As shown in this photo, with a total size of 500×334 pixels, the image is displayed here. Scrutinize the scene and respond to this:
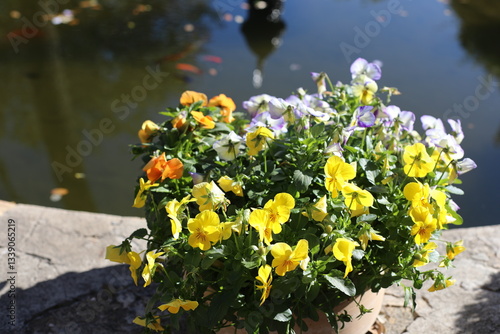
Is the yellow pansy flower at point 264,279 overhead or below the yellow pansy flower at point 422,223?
below

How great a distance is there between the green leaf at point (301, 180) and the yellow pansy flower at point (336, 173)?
0.26ft

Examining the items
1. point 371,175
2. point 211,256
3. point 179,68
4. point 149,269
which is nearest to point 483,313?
point 371,175

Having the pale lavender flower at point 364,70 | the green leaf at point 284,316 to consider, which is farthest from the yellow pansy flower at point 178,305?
the pale lavender flower at point 364,70

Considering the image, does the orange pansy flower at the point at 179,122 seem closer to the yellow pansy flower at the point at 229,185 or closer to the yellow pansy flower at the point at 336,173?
the yellow pansy flower at the point at 229,185

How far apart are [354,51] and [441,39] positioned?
97cm

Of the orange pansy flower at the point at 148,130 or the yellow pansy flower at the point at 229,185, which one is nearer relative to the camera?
the yellow pansy flower at the point at 229,185

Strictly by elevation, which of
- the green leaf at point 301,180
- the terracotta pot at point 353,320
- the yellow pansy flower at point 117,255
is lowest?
the terracotta pot at point 353,320

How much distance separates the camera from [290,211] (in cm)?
170

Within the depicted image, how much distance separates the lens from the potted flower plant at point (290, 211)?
5.23ft

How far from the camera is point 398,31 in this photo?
5.57m

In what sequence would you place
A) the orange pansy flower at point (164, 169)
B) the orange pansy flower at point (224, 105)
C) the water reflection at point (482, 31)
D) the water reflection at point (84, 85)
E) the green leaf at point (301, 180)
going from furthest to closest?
1. the water reflection at point (482, 31)
2. the water reflection at point (84, 85)
3. the orange pansy flower at point (224, 105)
4. the orange pansy flower at point (164, 169)
5. the green leaf at point (301, 180)

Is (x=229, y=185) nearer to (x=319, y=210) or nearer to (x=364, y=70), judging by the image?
(x=319, y=210)

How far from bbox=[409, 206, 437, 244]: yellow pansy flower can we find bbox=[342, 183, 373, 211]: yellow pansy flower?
0.13 m

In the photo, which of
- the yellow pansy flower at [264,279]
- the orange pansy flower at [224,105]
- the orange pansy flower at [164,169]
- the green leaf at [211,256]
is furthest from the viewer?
the orange pansy flower at [224,105]
